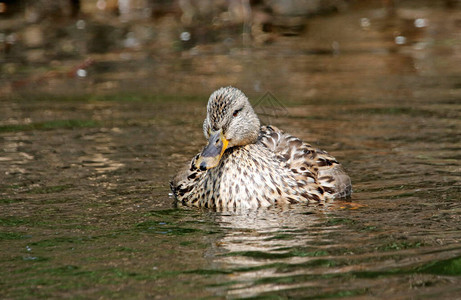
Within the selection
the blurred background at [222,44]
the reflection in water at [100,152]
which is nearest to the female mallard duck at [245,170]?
the reflection in water at [100,152]

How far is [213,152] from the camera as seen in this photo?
7.67 m

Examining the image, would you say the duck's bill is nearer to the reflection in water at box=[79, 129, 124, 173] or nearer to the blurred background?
the reflection in water at box=[79, 129, 124, 173]

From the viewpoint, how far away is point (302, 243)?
6770 mm

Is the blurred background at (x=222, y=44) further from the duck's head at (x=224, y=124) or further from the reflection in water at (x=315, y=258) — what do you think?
the reflection in water at (x=315, y=258)

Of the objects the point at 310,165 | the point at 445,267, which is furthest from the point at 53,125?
the point at 445,267

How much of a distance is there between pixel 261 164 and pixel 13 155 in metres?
3.72

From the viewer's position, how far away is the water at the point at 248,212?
5.98 m

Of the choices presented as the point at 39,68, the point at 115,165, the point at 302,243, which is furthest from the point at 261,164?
the point at 39,68

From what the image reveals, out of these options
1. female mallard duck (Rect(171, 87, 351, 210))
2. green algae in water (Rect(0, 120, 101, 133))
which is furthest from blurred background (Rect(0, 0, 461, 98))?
female mallard duck (Rect(171, 87, 351, 210))

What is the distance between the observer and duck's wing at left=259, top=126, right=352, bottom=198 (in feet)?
27.7

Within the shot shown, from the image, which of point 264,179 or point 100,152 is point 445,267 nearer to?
point 264,179

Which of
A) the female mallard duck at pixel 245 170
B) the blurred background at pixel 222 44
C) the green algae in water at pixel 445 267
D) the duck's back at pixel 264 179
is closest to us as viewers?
the green algae in water at pixel 445 267

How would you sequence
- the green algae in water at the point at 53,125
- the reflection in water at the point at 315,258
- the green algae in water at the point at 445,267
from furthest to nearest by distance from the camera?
the green algae in water at the point at 53,125
the green algae in water at the point at 445,267
the reflection in water at the point at 315,258

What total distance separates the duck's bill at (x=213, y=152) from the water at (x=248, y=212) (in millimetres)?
536
